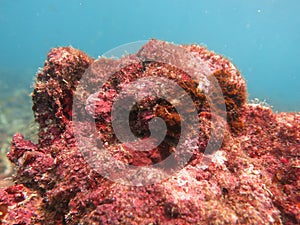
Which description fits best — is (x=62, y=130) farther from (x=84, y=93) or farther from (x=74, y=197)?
(x=74, y=197)

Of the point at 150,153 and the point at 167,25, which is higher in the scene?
the point at 167,25

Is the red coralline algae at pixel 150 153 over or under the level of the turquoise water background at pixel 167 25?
under

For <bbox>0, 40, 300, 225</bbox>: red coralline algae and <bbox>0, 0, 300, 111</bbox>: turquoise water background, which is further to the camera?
<bbox>0, 0, 300, 111</bbox>: turquoise water background

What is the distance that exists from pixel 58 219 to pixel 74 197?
50 cm

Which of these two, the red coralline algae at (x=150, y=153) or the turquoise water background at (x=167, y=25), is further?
the turquoise water background at (x=167, y=25)

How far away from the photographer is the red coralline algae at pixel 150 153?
3.16 meters

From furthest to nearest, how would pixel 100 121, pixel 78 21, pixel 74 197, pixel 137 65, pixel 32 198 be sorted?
1. pixel 78 21
2. pixel 137 65
3. pixel 100 121
4. pixel 32 198
5. pixel 74 197

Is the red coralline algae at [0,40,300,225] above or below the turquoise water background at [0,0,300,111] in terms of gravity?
below

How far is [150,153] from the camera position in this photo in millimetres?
4070

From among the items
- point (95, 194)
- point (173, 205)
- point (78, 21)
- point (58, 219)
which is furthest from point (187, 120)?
point (78, 21)

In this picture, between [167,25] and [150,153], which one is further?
[167,25]

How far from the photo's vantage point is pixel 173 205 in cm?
304

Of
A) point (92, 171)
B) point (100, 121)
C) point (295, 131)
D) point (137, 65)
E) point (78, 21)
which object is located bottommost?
point (92, 171)

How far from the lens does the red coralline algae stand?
3164 mm
